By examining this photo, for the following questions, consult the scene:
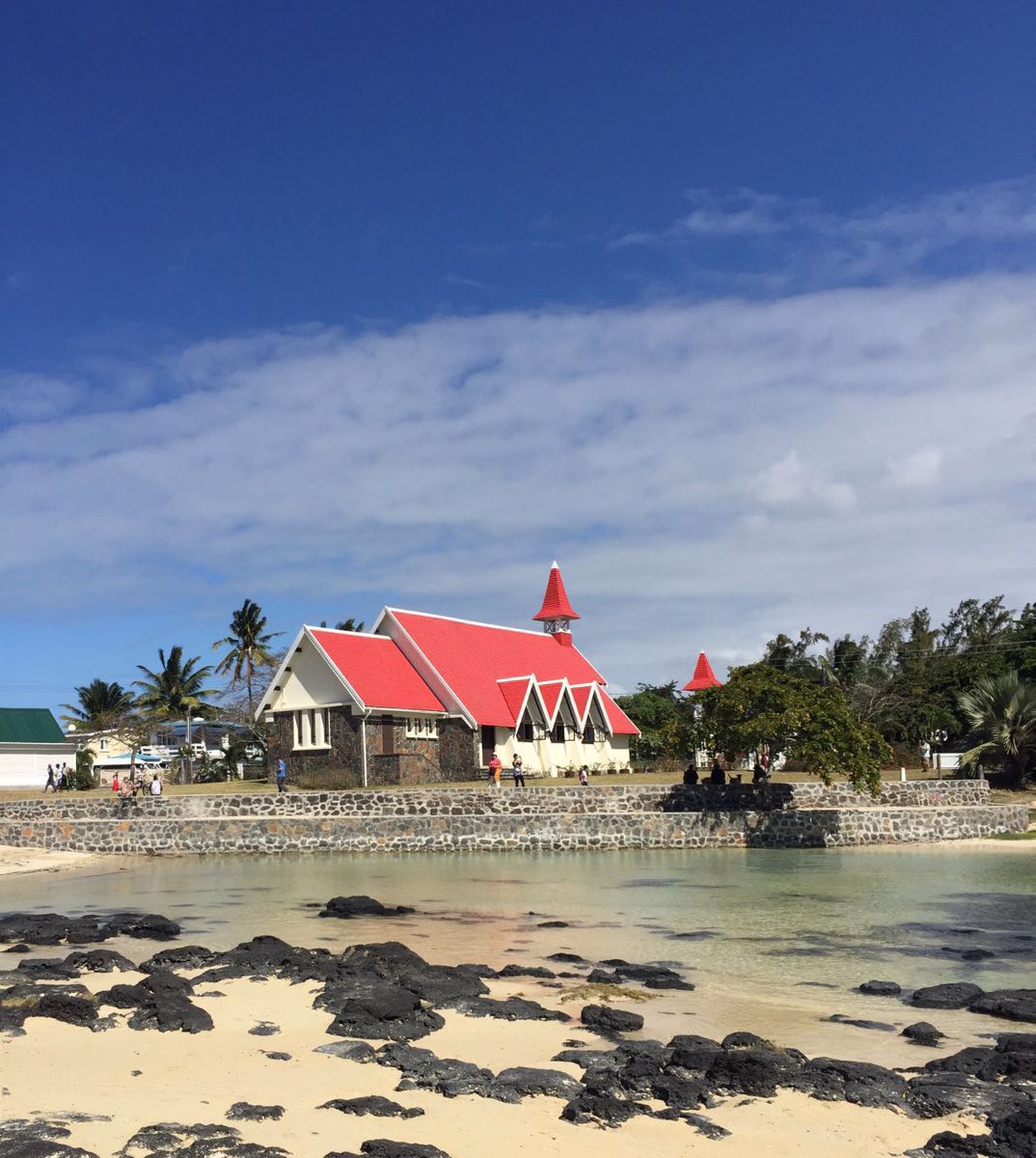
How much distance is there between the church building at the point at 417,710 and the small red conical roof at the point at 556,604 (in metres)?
7.39

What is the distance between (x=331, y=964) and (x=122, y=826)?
22948mm

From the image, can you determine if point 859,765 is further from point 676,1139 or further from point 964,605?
point 964,605

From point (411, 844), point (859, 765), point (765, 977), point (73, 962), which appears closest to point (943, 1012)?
point (765, 977)

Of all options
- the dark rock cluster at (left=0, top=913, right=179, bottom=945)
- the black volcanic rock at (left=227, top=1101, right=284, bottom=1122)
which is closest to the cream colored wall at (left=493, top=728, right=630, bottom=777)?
the dark rock cluster at (left=0, top=913, right=179, bottom=945)

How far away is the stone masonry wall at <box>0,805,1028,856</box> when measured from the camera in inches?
1260

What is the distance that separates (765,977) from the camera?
13.7m

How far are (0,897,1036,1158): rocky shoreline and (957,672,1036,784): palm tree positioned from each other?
2726 centimetres

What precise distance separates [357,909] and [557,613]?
38040 millimetres

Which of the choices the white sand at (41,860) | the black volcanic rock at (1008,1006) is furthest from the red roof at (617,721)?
the black volcanic rock at (1008,1006)

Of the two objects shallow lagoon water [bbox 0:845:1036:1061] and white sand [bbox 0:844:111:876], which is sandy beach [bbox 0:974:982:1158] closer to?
shallow lagoon water [bbox 0:845:1036:1061]

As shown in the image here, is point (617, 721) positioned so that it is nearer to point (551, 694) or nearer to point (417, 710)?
point (551, 694)

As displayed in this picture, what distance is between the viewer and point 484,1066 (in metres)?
9.39

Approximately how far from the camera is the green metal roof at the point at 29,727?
180ft

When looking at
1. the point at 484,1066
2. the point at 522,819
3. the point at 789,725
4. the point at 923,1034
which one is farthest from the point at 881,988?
the point at 522,819
